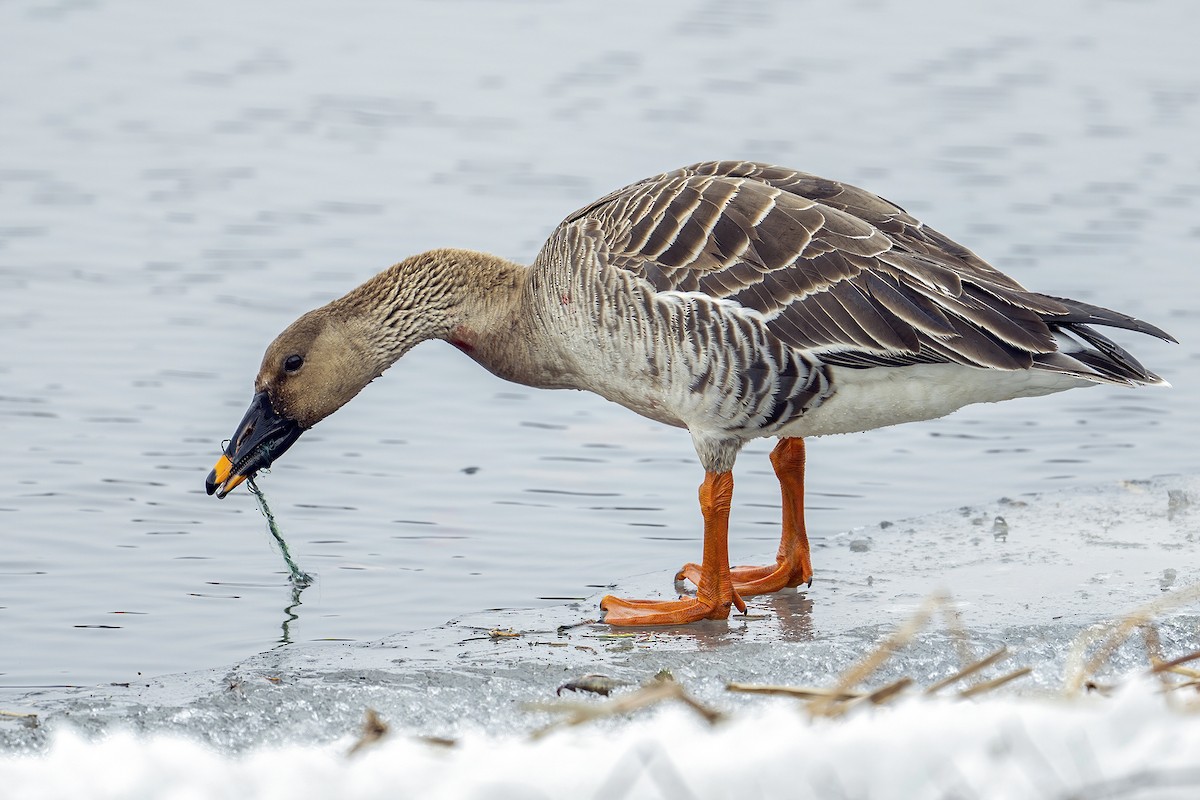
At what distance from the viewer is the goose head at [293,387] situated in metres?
7.55

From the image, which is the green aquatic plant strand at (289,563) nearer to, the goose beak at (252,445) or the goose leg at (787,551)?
the goose beak at (252,445)

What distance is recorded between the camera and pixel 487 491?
9.18m

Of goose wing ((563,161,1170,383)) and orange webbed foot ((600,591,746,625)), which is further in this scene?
orange webbed foot ((600,591,746,625))

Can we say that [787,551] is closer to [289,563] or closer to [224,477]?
[289,563]

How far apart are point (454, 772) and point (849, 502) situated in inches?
248

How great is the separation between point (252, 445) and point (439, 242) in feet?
17.1

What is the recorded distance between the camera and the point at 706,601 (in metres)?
7.15

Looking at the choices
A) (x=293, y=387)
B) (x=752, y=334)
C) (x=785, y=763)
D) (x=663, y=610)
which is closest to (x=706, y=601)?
(x=663, y=610)

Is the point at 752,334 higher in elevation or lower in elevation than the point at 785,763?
higher

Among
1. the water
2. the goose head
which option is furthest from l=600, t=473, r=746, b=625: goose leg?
the goose head

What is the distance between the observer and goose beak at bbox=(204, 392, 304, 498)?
751 centimetres

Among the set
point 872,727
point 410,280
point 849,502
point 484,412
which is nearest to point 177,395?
point 484,412

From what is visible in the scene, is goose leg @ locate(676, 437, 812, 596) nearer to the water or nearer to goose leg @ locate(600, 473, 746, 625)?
goose leg @ locate(600, 473, 746, 625)

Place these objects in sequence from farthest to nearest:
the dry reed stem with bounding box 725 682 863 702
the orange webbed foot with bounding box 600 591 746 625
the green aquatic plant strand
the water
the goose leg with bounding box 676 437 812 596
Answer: the water
the green aquatic plant strand
the goose leg with bounding box 676 437 812 596
the orange webbed foot with bounding box 600 591 746 625
the dry reed stem with bounding box 725 682 863 702
